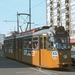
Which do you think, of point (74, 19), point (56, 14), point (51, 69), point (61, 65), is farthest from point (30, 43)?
point (56, 14)

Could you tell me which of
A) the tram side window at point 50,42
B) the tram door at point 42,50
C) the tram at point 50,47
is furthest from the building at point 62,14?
the tram side window at point 50,42

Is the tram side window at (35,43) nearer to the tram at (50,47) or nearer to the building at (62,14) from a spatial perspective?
the tram at (50,47)

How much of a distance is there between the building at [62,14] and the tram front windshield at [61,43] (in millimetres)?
70051

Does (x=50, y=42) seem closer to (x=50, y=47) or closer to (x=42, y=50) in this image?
(x=50, y=47)

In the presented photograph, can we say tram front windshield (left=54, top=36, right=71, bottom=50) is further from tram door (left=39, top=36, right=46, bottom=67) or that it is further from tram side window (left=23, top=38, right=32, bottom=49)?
tram side window (left=23, top=38, right=32, bottom=49)

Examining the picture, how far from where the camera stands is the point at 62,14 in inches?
3809

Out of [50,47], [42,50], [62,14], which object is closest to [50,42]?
[50,47]

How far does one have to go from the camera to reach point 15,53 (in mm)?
25828

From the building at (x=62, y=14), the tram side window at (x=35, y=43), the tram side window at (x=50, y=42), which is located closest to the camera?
the tram side window at (x=50, y=42)

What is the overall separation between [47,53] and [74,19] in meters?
71.6

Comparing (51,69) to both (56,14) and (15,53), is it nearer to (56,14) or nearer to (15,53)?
(15,53)

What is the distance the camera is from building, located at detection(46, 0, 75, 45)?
3490 inches

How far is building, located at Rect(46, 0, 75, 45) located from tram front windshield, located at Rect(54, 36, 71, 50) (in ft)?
230

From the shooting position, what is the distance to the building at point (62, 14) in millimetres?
88637
